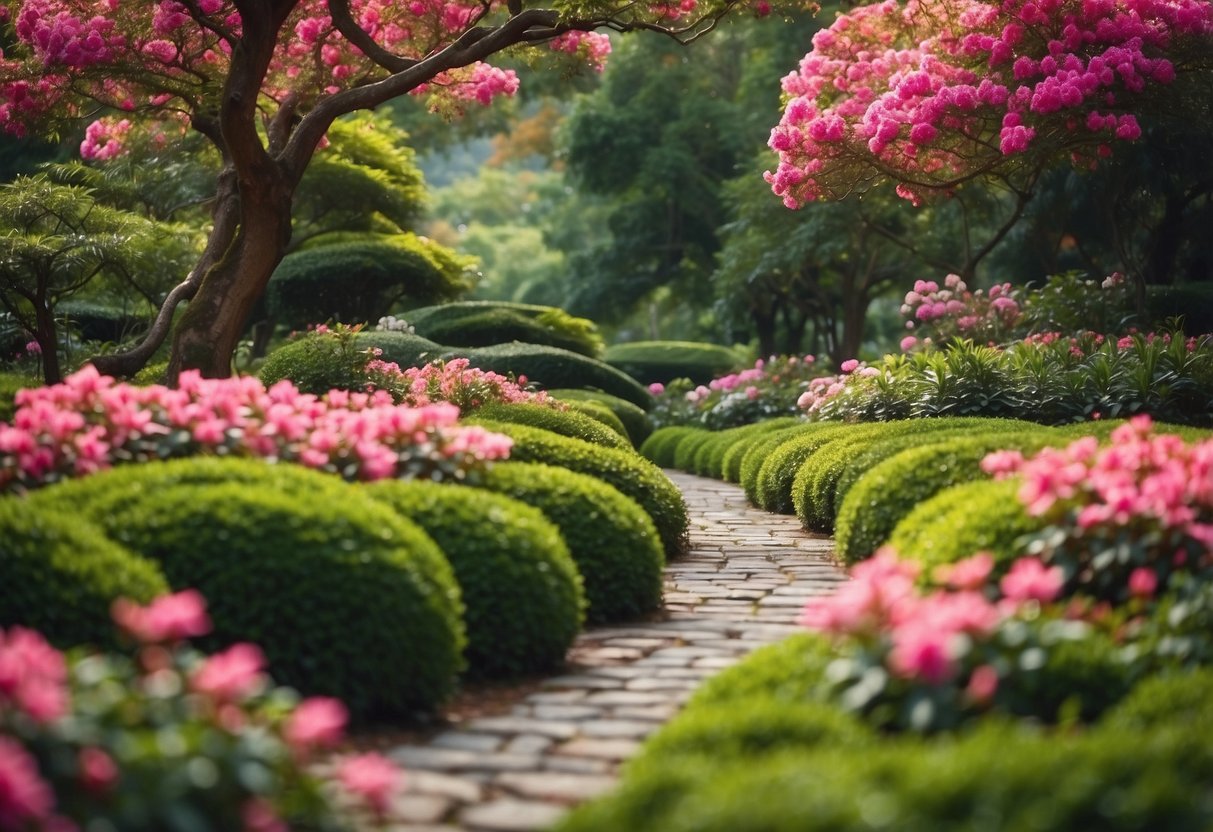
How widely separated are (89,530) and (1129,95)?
1154 centimetres

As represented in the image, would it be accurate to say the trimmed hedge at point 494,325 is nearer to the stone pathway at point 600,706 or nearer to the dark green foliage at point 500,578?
the stone pathway at point 600,706

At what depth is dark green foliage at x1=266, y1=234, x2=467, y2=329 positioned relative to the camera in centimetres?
1984

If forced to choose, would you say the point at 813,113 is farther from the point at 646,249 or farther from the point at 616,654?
the point at 646,249

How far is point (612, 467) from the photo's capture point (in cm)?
802

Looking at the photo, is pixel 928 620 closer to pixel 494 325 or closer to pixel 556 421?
pixel 556 421

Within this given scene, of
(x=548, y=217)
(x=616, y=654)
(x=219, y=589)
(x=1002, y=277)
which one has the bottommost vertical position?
(x=616, y=654)

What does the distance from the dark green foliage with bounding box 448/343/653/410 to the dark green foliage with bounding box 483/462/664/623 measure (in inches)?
414

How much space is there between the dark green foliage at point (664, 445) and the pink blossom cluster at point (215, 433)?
46.0 feet

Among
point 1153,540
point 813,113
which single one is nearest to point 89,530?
point 1153,540

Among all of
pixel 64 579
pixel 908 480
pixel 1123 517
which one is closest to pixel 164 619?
pixel 64 579

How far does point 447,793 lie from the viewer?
3.71m

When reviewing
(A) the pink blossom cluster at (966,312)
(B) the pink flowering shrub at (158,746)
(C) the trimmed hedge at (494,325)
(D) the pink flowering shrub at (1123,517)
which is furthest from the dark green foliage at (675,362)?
(B) the pink flowering shrub at (158,746)

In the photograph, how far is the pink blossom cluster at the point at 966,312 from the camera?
15.8 m

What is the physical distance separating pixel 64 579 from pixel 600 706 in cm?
179
